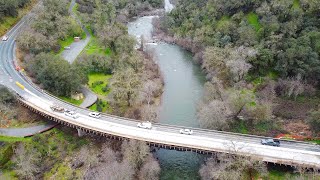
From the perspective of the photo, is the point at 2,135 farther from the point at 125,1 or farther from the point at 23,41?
the point at 125,1

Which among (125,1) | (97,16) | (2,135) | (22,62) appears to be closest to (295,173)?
(2,135)

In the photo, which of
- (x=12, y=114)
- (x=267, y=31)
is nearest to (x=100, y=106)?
(x=12, y=114)

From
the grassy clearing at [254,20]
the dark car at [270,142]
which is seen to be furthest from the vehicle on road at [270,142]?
the grassy clearing at [254,20]

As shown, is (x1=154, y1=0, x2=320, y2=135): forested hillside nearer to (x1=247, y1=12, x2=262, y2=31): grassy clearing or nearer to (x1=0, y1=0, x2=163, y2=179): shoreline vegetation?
(x1=247, y1=12, x2=262, y2=31): grassy clearing

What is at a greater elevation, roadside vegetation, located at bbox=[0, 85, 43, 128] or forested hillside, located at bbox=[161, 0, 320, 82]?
forested hillside, located at bbox=[161, 0, 320, 82]

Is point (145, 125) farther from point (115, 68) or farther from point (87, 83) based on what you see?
point (115, 68)

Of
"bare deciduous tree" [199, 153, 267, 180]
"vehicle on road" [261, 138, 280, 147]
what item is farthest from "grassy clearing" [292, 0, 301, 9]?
"bare deciduous tree" [199, 153, 267, 180]
